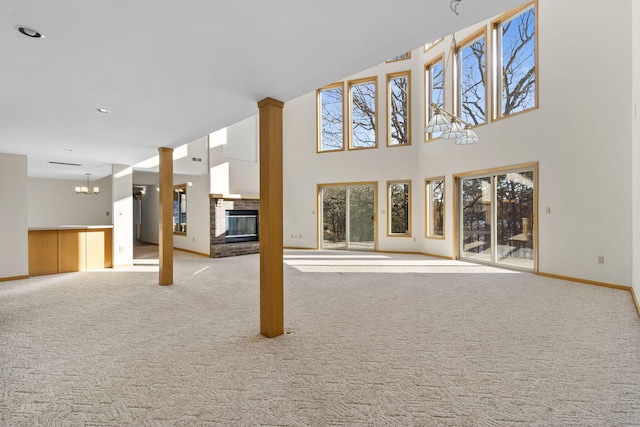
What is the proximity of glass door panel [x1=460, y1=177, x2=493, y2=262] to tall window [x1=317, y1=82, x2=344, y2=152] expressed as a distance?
411 centimetres

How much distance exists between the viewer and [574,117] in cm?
563

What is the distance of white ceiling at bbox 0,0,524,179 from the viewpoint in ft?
6.25

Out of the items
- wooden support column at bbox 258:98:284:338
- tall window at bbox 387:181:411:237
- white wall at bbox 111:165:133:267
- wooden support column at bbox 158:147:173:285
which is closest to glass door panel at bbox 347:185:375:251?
tall window at bbox 387:181:411:237

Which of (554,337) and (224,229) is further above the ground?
(224,229)

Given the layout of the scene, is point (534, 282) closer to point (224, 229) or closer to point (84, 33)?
point (84, 33)

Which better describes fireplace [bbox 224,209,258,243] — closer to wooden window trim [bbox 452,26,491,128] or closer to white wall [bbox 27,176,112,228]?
white wall [bbox 27,176,112,228]

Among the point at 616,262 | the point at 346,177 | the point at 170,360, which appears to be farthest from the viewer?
the point at 346,177

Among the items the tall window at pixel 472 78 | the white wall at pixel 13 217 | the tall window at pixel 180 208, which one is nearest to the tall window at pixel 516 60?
the tall window at pixel 472 78

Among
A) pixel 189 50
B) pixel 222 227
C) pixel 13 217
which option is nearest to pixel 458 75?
pixel 222 227

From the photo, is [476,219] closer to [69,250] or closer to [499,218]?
[499,218]

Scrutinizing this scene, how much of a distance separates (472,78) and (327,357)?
7653mm

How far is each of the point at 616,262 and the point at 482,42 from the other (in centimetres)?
542

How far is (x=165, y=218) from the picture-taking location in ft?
19.0

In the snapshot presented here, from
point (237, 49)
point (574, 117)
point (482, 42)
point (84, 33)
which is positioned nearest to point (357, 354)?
point (237, 49)
